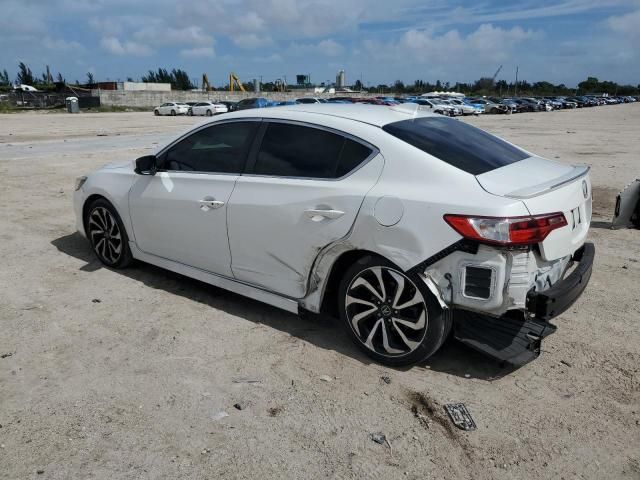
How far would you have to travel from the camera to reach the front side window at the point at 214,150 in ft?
13.8

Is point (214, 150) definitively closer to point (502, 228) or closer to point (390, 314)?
point (390, 314)

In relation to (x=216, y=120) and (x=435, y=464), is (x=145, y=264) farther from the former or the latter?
(x=435, y=464)

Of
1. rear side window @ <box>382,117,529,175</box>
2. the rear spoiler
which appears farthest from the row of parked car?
the rear spoiler

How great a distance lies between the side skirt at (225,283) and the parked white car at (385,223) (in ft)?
0.05

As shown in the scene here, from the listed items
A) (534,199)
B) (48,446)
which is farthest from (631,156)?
(48,446)

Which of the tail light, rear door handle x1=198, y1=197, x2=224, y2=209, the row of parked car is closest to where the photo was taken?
the tail light

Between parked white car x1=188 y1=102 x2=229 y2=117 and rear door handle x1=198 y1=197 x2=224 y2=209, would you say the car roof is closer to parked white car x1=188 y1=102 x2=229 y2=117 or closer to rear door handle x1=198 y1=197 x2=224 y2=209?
rear door handle x1=198 y1=197 x2=224 y2=209

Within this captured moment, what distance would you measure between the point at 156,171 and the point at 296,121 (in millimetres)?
1527

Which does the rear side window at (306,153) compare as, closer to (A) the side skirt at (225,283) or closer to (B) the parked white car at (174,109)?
(A) the side skirt at (225,283)

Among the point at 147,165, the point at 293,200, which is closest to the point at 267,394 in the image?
the point at 293,200

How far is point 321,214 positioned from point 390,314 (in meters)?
0.79

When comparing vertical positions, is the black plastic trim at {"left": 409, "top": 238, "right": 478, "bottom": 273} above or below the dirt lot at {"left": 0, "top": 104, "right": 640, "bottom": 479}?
above

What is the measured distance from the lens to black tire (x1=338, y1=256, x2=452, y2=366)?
3281 millimetres

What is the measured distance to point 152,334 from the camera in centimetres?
408
